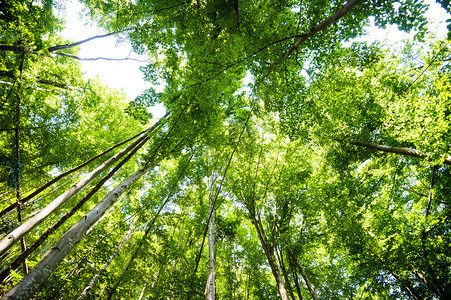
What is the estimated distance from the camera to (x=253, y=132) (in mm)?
6512

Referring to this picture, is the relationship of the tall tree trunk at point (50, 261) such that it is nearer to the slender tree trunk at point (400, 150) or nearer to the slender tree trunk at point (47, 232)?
the slender tree trunk at point (47, 232)

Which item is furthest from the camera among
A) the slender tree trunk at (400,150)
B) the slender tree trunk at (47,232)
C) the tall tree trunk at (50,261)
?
the slender tree trunk at (400,150)

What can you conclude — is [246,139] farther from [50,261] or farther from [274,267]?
[50,261]

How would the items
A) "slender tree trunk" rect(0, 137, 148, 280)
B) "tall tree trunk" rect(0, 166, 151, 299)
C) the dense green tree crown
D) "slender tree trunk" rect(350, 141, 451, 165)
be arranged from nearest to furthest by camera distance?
"tall tree trunk" rect(0, 166, 151, 299) < "slender tree trunk" rect(0, 137, 148, 280) < the dense green tree crown < "slender tree trunk" rect(350, 141, 451, 165)

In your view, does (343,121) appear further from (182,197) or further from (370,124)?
(182,197)

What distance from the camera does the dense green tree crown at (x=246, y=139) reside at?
3.04m

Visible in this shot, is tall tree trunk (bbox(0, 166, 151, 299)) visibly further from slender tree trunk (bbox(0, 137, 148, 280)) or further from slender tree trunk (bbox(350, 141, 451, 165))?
slender tree trunk (bbox(350, 141, 451, 165))

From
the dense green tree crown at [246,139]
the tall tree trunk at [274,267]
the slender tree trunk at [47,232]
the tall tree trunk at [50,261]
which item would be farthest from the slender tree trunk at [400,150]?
the tall tree trunk at [50,261]

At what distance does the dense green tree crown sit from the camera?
3045 millimetres

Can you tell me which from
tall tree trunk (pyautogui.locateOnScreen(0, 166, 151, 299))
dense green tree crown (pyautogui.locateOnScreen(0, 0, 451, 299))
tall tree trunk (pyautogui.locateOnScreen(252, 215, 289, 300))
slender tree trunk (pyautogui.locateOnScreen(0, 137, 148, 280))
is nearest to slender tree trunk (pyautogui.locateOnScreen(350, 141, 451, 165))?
dense green tree crown (pyautogui.locateOnScreen(0, 0, 451, 299))

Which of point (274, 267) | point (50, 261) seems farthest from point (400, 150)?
point (50, 261)

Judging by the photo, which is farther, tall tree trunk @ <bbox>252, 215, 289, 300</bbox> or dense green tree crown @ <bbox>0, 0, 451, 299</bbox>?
tall tree trunk @ <bbox>252, 215, 289, 300</bbox>

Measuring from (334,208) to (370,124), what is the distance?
9.87ft

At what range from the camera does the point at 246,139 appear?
6.05m
